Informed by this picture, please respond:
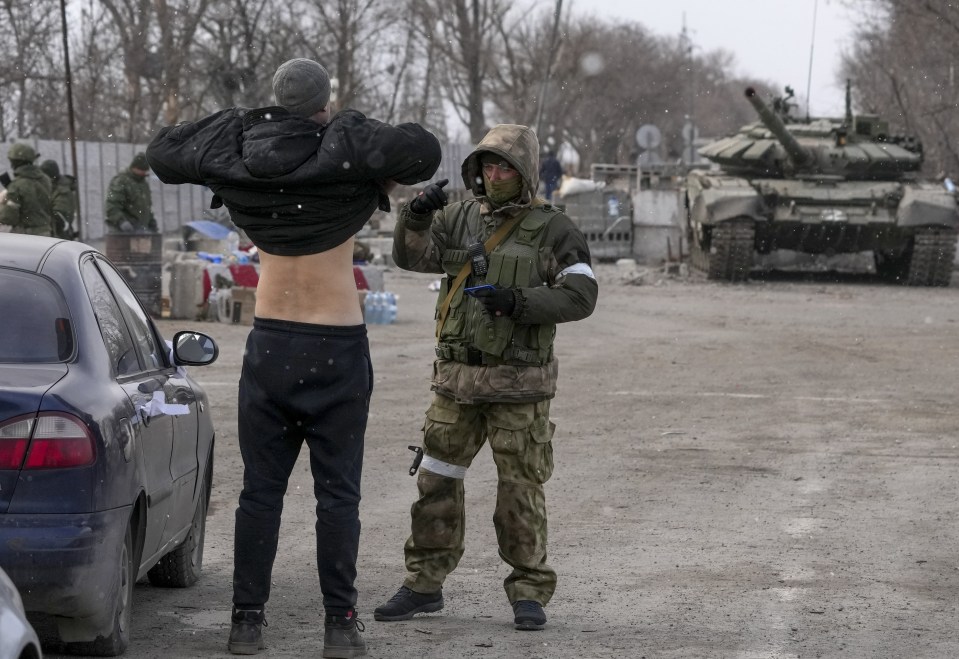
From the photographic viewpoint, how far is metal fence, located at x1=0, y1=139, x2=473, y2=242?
2914 centimetres

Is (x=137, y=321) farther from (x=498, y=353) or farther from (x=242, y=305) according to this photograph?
(x=242, y=305)

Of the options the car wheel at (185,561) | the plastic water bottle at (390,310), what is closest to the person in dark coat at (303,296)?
the car wheel at (185,561)

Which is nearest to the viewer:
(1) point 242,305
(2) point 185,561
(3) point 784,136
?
(2) point 185,561

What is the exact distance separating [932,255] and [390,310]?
1070cm

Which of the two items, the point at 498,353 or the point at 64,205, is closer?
the point at 498,353

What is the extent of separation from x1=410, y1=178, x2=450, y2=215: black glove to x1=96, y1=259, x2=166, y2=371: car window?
1028 millimetres

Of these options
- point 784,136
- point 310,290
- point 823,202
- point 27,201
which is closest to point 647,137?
point 784,136

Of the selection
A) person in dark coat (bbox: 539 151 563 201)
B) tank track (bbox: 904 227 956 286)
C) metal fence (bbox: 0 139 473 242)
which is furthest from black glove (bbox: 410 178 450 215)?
person in dark coat (bbox: 539 151 563 201)

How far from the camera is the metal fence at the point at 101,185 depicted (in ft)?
95.6

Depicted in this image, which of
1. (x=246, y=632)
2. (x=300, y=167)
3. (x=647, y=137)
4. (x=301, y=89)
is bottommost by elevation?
(x=246, y=632)

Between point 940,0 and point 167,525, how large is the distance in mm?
33752

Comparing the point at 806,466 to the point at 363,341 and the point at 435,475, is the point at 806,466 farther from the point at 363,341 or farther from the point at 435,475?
the point at 363,341

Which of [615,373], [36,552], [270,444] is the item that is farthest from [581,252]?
[615,373]

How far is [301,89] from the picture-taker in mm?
5141
